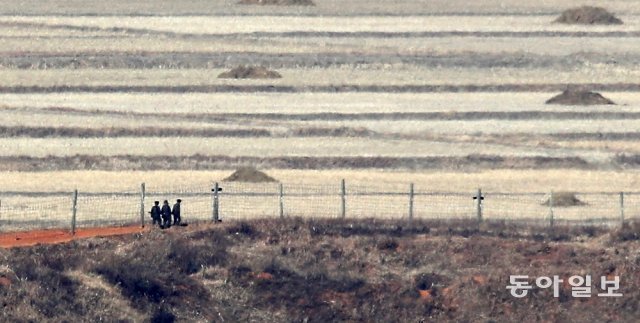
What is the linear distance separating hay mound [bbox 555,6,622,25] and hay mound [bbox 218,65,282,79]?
72.2 feet

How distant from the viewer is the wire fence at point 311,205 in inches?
1907

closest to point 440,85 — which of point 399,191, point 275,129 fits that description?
point 275,129

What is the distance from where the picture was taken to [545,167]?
59438 mm

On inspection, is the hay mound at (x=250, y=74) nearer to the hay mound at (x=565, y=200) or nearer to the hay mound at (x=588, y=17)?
the hay mound at (x=588, y=17)

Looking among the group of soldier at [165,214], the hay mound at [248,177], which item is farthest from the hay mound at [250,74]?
the group of soldier at [165,214]

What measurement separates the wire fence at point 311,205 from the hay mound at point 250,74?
22.3 metres

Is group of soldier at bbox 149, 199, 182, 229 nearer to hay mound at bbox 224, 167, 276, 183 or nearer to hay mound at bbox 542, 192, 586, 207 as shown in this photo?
hay mound at bbox 224, 167, 276, 183

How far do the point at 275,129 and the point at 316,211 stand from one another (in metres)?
16.3

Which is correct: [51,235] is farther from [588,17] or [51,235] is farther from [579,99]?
[588,17]

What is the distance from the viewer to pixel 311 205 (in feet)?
166

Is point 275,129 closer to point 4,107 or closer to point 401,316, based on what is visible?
point 4,107

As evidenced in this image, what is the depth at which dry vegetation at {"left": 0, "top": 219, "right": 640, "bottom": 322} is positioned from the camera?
38.0 m

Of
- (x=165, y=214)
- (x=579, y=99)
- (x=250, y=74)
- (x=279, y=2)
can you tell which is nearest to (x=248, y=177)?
(x=165, y=214)

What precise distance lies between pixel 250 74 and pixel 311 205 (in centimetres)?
2648
